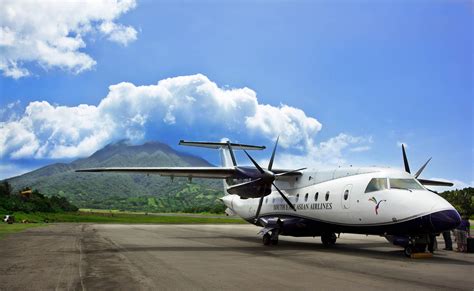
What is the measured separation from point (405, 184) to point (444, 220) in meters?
2.14

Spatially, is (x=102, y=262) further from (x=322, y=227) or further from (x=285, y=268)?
(x=322, y=227)

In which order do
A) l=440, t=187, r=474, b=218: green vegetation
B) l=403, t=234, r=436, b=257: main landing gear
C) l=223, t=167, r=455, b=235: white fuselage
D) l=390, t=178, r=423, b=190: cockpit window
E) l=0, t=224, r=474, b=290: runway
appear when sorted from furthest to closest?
l=440, t=187, r=474, b=218: green vegetation
l=390, t=178, r=423, b=190: cockpit window
l=403, t=234, r=436, b=257: main landing gear
l=223, t=167, r=455, b=235: white fuselage
l=0, t=224, r=474, b=290: runway

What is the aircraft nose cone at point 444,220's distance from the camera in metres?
13.5

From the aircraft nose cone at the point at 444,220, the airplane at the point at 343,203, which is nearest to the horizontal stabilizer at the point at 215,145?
the airplane at the point at 343,203

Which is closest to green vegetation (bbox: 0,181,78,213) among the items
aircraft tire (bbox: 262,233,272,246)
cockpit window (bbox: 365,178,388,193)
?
aircraft tire (bbox: 262,233,272,246)

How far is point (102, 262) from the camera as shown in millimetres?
12836

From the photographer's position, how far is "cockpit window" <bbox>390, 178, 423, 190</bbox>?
Result: 15.3 metres

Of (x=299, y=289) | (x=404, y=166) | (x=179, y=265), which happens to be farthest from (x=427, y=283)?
(x=404, y=166)

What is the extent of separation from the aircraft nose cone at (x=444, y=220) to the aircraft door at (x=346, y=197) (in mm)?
3582

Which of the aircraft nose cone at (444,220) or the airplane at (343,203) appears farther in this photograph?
the airplane at (343,203)

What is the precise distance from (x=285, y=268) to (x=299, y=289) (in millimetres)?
3349

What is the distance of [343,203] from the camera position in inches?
672

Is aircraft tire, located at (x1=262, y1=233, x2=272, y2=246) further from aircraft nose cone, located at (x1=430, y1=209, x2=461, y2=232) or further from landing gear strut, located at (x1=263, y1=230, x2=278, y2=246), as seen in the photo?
aircraft nose cone, located at (x1=430, y1=209, x2=461, y2=232)

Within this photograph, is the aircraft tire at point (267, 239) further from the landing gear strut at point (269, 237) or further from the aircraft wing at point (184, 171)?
the aircraft wing at point (184, 171)
